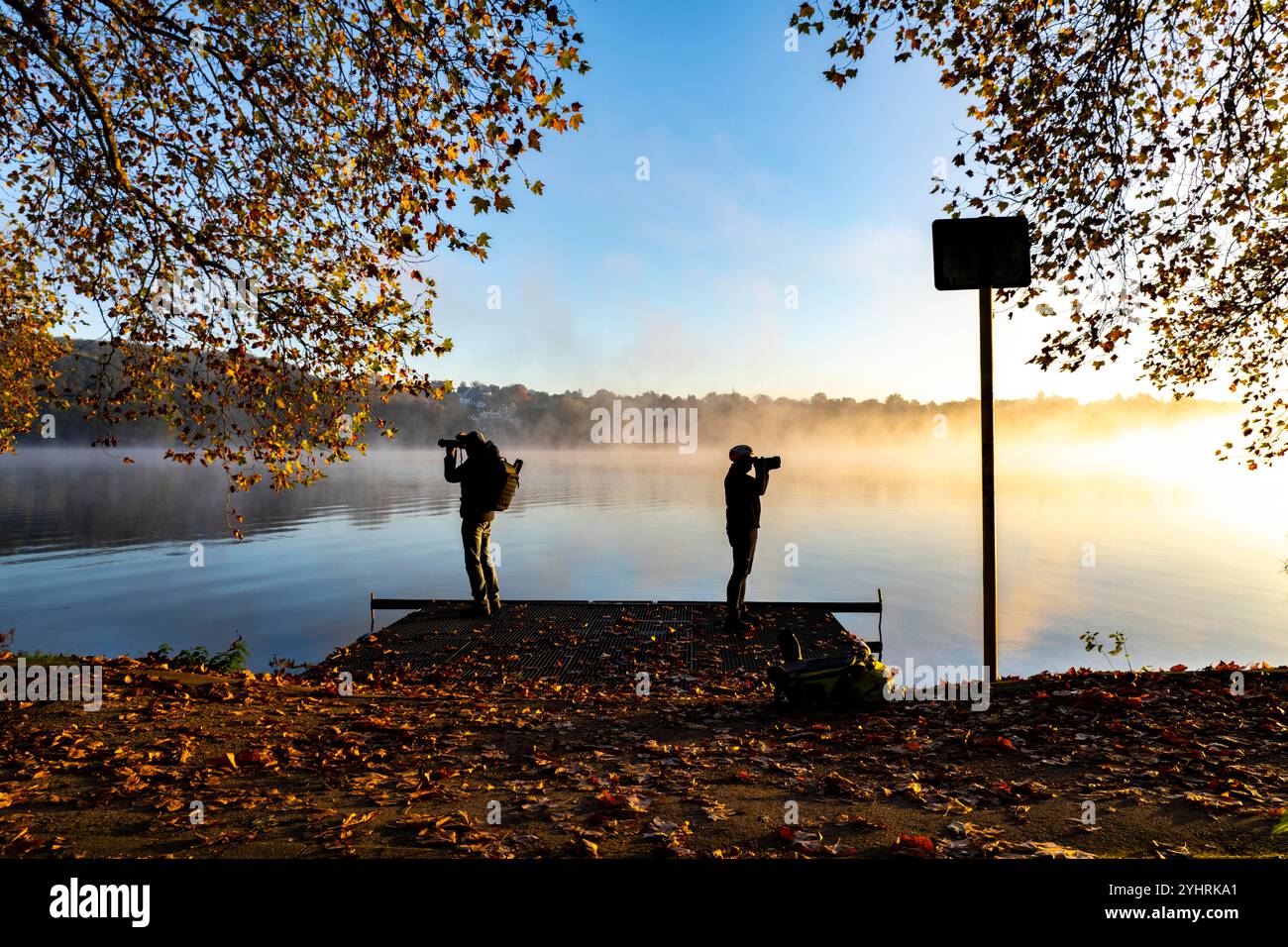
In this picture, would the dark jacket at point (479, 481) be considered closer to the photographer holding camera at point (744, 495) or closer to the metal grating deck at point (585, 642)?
the metal grating deck at point (585, 642)

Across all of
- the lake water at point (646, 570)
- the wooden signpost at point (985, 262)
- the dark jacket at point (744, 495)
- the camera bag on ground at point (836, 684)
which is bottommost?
the lake water at point (646, 570)

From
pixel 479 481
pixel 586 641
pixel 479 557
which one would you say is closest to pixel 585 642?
pixel 586 641

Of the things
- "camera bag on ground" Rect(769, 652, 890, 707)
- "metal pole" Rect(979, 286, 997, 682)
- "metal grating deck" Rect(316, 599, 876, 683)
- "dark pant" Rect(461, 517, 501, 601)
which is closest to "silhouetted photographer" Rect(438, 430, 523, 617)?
"dark pant" Rect(461, 517, 501, 601)

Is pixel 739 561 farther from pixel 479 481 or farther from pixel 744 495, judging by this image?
pixel 479 481

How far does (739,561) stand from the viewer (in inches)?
504

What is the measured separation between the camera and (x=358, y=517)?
2067 inches

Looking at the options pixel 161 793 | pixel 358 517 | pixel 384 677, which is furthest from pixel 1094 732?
pixel 358 517

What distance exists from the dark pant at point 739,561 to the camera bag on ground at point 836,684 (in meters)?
4.27

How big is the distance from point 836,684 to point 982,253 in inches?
215

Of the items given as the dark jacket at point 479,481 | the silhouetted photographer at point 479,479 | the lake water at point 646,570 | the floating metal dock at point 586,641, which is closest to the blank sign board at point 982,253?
the floating metal dock at point 586,641

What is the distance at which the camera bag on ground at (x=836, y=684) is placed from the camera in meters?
7.71

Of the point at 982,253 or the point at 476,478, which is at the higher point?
the point at 982,253
